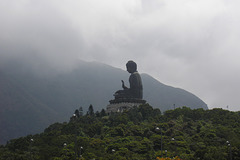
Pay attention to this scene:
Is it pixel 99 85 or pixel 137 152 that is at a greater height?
pixel 99 85

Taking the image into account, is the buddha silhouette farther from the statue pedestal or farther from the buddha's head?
the buddha's head

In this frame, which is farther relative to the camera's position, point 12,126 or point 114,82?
point 114,82

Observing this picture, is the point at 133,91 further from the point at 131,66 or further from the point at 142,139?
the point at 142,139

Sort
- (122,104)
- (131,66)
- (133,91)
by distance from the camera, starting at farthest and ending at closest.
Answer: (131,66) → (133,91) → (122,104)

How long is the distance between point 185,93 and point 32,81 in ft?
245

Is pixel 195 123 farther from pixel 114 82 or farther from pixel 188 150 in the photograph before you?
pixel 114 82

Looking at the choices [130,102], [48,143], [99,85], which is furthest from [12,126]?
[48,143]

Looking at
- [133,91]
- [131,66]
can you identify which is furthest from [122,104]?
[131,66]

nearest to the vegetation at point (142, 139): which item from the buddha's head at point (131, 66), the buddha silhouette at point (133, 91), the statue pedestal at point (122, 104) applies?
the statue pedestal at point (122, 104)

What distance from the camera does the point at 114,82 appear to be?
175625mm

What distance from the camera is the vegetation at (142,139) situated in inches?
1633

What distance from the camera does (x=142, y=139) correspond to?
53562 millimetres

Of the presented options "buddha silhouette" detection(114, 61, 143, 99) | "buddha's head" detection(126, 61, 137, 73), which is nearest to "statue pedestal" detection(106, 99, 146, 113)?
"buddha silhouette" detection(114, 61, 143, 99)

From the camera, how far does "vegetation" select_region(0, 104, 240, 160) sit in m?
41.5
